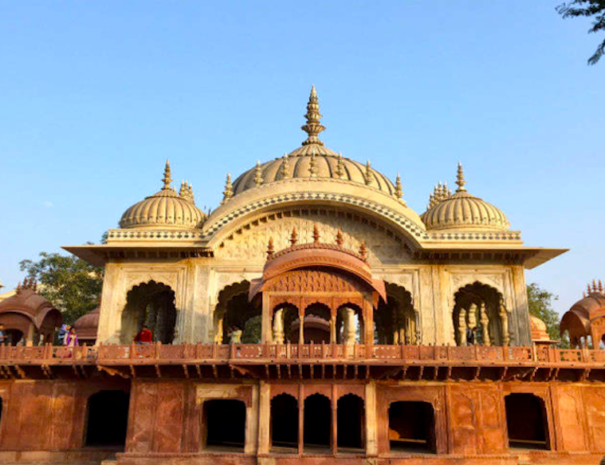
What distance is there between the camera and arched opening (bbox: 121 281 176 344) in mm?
20391

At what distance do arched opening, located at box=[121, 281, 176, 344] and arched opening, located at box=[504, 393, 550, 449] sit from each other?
1190 cm

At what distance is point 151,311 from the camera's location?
2367 cm

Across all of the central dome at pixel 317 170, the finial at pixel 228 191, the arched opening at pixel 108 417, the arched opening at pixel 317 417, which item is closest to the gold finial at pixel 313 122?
the central dome at pixel 317 170

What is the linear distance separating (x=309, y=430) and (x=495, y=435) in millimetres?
5747

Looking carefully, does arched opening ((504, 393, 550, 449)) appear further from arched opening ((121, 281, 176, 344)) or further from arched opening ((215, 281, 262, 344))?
arched opening ((121, 281, 176, 344))

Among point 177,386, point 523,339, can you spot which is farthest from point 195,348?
point 523,339

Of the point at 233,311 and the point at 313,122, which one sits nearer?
the point at 233,311

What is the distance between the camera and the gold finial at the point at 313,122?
2822 centimetres

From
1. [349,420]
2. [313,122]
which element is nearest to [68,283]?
[313,122]

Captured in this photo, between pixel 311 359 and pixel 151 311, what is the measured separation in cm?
1028

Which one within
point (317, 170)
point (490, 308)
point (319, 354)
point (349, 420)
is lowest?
point (349, 420)

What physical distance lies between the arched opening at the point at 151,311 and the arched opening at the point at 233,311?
197cm

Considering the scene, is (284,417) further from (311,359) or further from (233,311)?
(233,311)

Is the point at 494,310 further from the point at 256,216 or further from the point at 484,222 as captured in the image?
the point at 256,216
